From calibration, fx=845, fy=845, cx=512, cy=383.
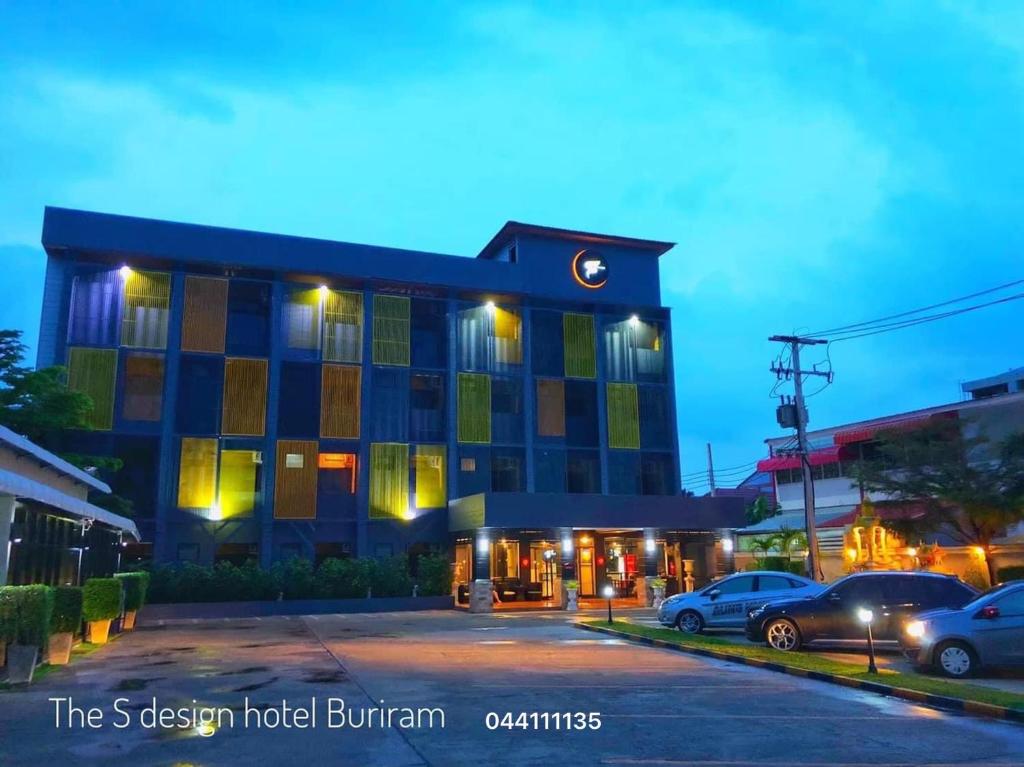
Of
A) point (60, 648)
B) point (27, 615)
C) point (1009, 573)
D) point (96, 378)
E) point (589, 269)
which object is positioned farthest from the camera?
point (589, 269)

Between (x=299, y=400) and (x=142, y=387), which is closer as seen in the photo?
(x=142, y=387)

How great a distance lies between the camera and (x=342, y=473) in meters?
38.0

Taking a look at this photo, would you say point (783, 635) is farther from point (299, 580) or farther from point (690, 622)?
point (299, 580)

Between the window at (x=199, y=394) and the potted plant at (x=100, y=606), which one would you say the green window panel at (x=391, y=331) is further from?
the potted plant at (x=100, y=606)

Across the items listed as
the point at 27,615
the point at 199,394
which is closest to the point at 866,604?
the point at 27,615

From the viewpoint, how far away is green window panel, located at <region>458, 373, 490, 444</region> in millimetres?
40062

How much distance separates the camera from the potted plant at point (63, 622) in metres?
14.7

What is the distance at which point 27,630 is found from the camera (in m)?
12.5

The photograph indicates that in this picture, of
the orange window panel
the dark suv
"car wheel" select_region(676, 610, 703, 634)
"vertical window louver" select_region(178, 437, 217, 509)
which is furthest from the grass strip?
"vertical window louver" select_region(178, 437, 217, 509)

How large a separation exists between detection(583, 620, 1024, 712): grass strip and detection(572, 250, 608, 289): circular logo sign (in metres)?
25.3

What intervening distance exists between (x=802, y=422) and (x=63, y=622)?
76.6 ft

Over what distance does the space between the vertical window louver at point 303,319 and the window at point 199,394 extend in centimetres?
331

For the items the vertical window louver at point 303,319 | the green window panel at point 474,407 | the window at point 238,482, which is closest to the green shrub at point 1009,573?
the green window panel at point 474,407

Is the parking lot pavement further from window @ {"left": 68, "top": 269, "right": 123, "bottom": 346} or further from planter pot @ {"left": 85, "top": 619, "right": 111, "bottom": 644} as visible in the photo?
window @ {"left": 68, "top": 269, "right": 123, "bottom": 346}
